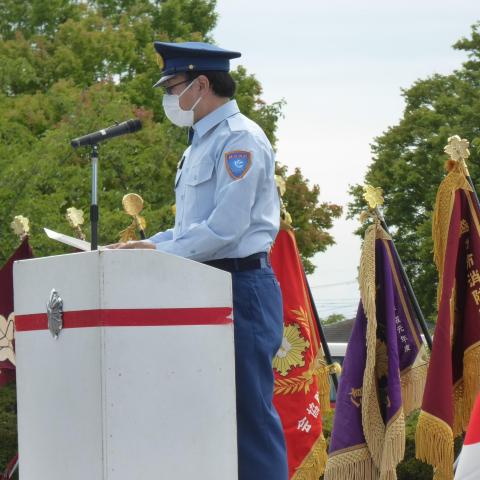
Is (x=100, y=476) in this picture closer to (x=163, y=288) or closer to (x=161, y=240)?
(x=163, y=288)

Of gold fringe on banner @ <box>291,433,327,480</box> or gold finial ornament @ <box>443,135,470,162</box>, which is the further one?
gold fringe on banner @ <box>291,433,327,480</box>

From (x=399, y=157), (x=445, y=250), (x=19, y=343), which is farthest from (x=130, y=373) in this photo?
(x=399, y=157)

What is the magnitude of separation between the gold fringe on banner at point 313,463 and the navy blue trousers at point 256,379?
2940 mm

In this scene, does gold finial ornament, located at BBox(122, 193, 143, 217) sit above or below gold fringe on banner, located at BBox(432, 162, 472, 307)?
below

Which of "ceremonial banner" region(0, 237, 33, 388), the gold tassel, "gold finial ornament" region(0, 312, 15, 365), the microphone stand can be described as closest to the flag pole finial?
the gold tassel

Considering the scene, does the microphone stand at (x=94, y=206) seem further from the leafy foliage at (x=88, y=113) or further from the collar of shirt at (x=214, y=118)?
the leafy foliage at (x=88, y=113)

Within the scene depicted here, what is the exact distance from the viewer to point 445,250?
21.1ft

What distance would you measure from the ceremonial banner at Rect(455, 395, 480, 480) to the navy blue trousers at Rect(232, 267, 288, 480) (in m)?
1.45

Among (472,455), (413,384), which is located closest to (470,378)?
(413,384)

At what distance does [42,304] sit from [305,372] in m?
3.62

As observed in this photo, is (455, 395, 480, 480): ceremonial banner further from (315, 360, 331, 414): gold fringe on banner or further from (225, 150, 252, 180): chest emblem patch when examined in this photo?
(315, 360, 331, 414): gold fringe on banner

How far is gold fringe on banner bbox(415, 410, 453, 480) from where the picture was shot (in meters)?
6.16

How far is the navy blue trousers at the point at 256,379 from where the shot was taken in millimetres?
4215

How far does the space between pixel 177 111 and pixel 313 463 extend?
10.6ft
